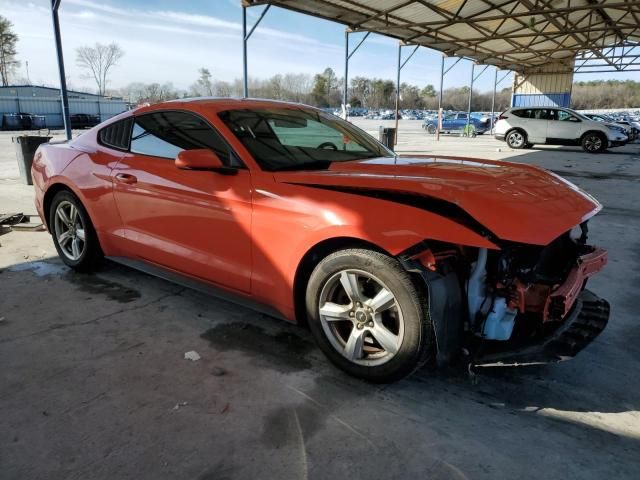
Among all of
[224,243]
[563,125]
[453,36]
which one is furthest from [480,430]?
[453,36]

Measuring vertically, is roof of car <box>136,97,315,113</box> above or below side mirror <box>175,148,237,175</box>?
above

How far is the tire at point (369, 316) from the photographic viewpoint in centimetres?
229

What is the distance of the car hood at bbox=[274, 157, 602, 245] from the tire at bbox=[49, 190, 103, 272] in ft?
6.92

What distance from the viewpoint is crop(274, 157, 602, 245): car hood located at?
7.13 ft

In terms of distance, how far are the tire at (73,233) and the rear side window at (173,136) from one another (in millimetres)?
866

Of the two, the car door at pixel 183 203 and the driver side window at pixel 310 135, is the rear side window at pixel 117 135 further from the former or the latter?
the driver side window at pixel 310 135

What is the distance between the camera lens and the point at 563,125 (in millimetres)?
18328

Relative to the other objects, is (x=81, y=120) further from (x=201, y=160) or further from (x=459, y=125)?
(x=201, y=160)

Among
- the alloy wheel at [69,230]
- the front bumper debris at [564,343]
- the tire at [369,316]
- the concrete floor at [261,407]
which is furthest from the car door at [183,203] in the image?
the front bumper debris at [564,343]

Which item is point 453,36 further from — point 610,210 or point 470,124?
point 610,210

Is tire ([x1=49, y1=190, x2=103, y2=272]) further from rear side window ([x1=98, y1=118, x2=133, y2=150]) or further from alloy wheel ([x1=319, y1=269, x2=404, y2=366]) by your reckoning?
alloy wheel ([x1=319, y1=269, x2=404, y2=366])

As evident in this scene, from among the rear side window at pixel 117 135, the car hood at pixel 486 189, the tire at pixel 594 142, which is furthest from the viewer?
the tire at pixel 594 142

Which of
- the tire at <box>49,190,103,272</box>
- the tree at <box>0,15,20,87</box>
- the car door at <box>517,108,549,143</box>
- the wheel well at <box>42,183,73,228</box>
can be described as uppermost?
the tree at <box>0,15,20,87</box>

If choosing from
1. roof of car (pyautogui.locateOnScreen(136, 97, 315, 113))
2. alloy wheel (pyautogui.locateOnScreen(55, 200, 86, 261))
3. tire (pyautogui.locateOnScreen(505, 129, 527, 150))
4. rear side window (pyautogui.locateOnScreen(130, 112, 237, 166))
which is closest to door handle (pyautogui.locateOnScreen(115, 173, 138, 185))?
rear side window (pyautogui.locateOnScreen(130, 112, 237, 166))
